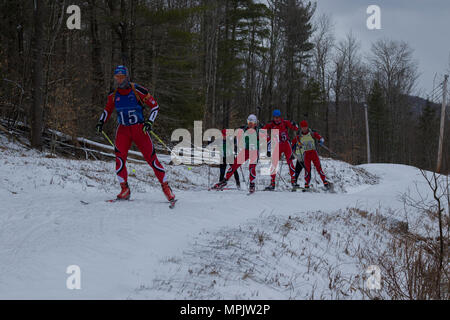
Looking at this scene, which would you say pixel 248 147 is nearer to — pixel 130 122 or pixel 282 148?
pixel 282 148

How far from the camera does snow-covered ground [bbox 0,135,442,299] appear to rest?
11.2 ft

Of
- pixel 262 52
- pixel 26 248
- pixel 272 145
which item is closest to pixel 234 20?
pixel 262 52

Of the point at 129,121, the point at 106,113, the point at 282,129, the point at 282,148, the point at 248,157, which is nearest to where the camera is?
the point at 129,121

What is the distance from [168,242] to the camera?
180 inches

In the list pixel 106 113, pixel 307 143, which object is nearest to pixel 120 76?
pixel 106 113

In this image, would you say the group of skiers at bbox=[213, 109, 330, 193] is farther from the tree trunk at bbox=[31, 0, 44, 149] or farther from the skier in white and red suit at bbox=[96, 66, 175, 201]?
the tree trunk at bbox=[31, 0, 44, 149]

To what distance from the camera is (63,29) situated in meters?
16.2

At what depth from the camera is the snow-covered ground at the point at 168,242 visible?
11.2ft

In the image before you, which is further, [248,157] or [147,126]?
[248,157]

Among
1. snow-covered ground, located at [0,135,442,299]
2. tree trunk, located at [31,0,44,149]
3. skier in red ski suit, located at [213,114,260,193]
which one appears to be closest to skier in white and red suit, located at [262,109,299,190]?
skier in red ski suit, located at [213,114,260,193]

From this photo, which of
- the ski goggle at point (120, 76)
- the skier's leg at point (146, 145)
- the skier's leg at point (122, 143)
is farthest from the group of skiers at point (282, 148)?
the ski goggle at point (120, 76)

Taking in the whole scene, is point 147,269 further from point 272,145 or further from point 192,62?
point 192,62

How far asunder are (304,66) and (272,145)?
2850 cm

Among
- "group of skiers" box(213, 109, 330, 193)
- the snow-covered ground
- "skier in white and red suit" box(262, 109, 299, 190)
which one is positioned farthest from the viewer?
"skier in white and red suit" box(262, 109, 299, 190)
